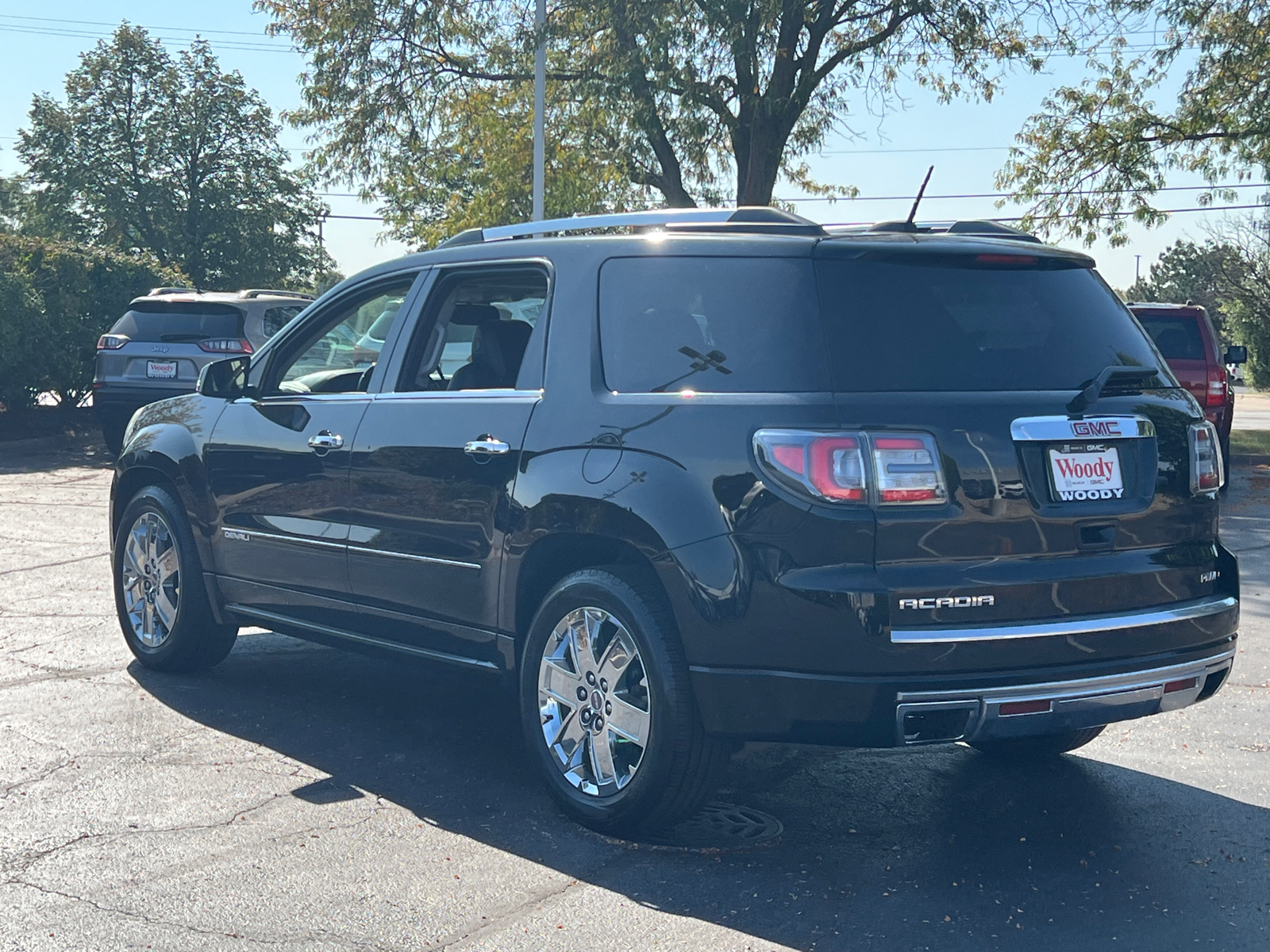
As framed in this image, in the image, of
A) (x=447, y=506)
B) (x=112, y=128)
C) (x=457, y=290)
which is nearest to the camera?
(x=447, y=506)

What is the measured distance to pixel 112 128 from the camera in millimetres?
43531

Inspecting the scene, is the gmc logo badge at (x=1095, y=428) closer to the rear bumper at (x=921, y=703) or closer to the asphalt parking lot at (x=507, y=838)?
the rear bumper at (x=921, y=703)

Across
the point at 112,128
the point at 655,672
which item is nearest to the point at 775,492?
the point at 655,672

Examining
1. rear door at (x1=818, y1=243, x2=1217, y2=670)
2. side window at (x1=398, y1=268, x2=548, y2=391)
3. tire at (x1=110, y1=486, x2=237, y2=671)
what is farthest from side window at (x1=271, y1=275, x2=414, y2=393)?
rear door at (x1=818, y1=243, x2=1217, y2=670)

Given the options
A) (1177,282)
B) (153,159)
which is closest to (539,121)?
(153,159)

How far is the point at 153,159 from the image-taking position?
43.5 m

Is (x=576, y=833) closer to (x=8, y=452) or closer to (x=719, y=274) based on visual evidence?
(x=719, y=274)

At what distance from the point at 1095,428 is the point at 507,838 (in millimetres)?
2147

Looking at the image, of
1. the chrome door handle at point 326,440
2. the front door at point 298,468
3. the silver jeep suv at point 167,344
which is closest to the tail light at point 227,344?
the silver jeep suv at point 167,344

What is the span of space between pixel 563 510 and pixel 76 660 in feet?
10.9

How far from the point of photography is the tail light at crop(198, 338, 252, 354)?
1535cm

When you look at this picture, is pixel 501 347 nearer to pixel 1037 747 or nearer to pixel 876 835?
pixel 876 835

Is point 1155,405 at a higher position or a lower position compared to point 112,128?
lower

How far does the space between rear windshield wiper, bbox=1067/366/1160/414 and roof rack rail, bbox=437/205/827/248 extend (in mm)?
918
